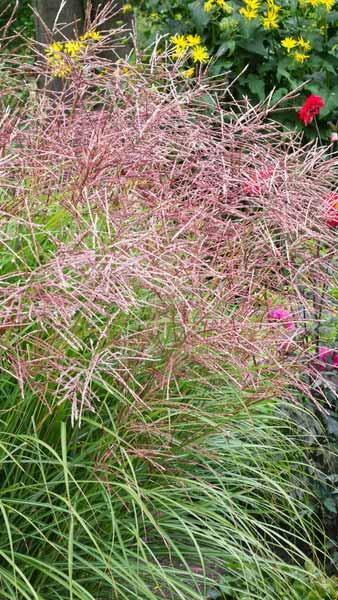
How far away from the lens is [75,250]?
288cm

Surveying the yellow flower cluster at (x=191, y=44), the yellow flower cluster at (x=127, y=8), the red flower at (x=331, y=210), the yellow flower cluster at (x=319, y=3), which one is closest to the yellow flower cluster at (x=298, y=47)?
the yellow flower cluster at (x=319, y=3)

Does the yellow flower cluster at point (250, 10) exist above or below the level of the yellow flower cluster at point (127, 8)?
above

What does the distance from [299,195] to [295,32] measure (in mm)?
3845

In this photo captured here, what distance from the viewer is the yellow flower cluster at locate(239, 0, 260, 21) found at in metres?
6.90

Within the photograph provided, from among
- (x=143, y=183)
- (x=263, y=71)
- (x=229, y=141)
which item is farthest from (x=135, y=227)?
(x=263, y=71)

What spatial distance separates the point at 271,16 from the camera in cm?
697

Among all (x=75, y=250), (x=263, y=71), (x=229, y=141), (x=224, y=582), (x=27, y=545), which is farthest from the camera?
(x=263, y=71)

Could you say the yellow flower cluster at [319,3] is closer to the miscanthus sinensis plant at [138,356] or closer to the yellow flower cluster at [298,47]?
the yellow flower cluster at [298,47]

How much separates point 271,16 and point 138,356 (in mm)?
4252

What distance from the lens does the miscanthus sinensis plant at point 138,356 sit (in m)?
2.90

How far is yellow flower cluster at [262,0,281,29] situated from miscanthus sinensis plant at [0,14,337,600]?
3.25 meters

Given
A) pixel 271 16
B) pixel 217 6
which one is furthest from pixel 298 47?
pixel 217 6

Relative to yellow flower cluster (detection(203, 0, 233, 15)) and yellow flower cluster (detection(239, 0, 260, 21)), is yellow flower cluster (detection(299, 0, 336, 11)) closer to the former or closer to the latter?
yellow flower cluster (detection(239, 0, 260, 21))

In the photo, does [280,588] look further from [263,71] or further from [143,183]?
[263,71]
